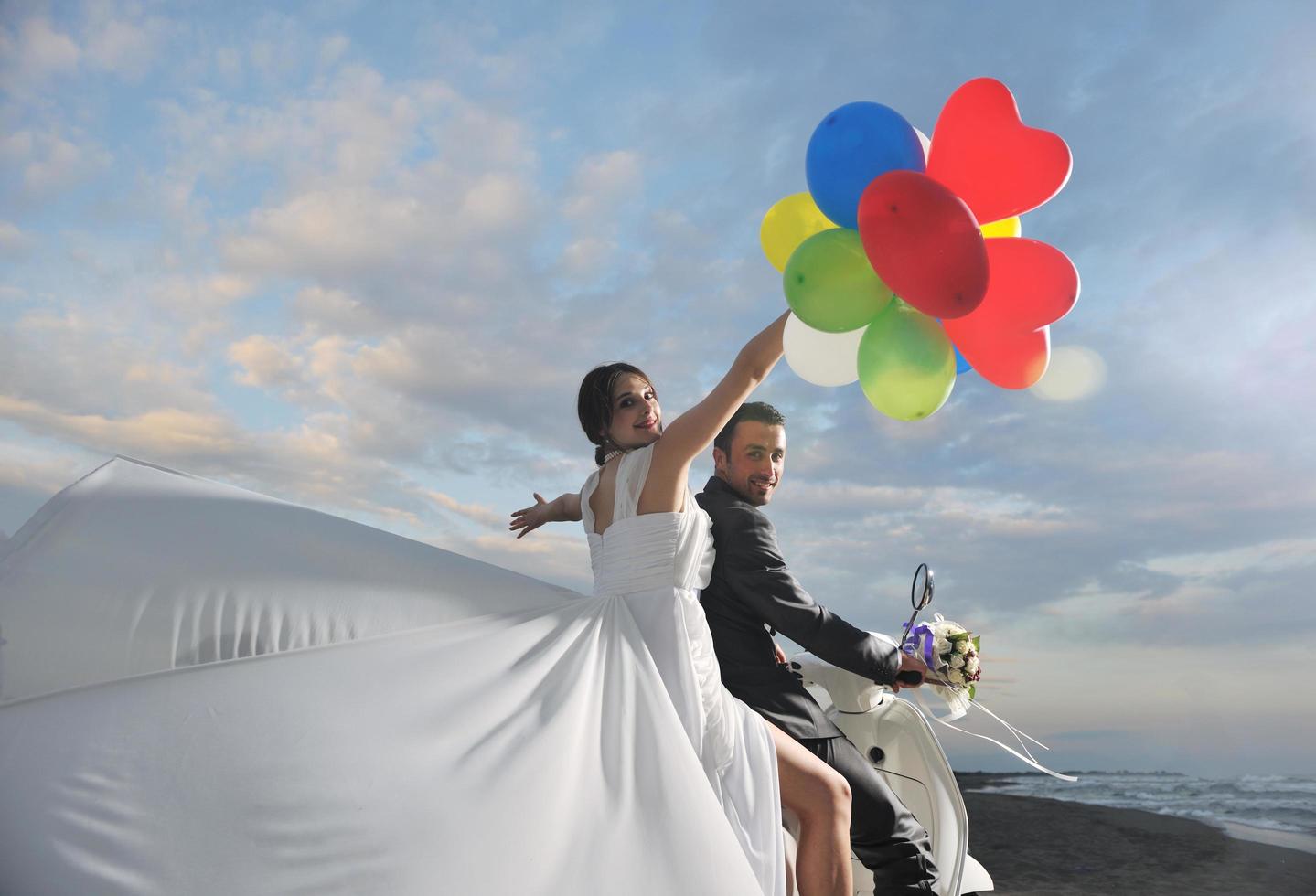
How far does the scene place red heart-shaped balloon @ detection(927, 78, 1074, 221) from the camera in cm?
278

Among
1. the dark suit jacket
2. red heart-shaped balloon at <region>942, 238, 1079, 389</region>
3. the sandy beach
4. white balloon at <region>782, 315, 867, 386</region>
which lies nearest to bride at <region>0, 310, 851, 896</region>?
the dark suit jacket

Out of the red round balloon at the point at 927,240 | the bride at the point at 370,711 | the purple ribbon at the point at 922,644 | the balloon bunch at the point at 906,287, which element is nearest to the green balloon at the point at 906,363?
the balloon bunch at the point at 906,287

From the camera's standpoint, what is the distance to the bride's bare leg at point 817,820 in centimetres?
263

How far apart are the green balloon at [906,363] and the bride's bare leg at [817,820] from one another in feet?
3.74

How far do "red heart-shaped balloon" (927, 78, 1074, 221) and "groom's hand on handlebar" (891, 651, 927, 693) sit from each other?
5.19ft

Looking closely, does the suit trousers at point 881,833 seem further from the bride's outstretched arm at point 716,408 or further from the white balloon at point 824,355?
the white balloon at point 824,355

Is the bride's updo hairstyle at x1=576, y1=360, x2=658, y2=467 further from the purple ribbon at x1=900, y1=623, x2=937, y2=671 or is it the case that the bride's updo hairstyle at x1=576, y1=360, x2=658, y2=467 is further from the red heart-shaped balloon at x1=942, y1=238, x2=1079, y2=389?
the purple ribbon at x1=900, y1=623, x2=937, y2=671

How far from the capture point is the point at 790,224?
3.30 m

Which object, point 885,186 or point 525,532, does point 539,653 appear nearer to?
point 525,532

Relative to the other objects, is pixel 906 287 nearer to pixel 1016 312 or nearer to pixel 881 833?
pixel 1016 312

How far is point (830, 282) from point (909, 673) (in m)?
1.50

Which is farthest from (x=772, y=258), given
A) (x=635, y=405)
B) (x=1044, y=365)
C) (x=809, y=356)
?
(x=1044, y=365)

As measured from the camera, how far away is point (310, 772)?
1.95 meters

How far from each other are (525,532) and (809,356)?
141cm
